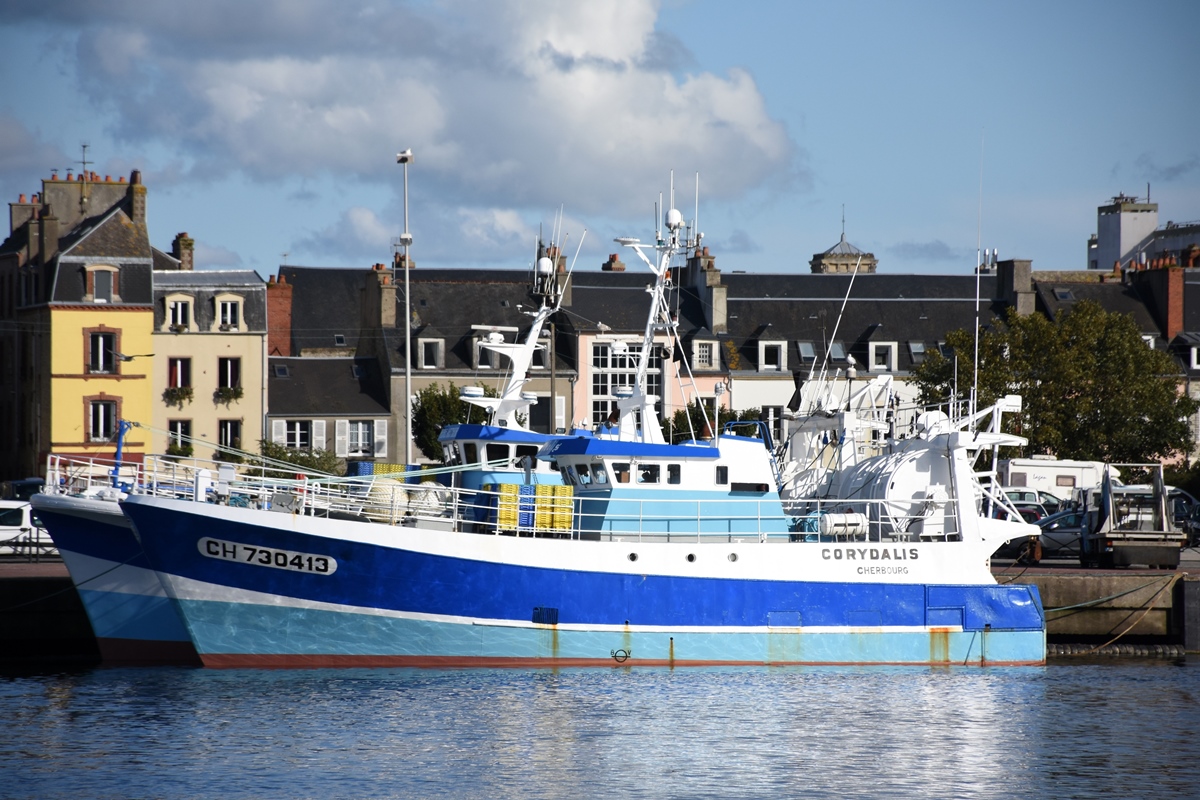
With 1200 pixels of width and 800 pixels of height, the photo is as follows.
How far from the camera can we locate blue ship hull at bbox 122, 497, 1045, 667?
2594cm

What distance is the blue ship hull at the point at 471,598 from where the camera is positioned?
2594cm

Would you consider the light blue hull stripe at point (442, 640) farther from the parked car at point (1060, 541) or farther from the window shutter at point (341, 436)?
the window shutter at point (341, 436)

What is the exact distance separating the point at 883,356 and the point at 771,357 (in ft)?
16.8

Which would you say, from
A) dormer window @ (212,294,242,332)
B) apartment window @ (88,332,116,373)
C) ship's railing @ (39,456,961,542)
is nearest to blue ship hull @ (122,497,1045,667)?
ship's railing @ (39,456,961,542)

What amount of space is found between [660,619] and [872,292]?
4881 cm

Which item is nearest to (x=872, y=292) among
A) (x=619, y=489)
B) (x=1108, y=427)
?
(x=1108, y=427)

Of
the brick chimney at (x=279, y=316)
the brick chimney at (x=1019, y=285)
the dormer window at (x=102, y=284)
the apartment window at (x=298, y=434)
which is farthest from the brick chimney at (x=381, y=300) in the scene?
the brick chimney at (x=1019, y=285)

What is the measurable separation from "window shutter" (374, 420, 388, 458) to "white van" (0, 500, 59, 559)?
80.3 ft

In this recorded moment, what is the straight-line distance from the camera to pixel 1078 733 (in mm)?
23047

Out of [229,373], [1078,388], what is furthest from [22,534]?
[1078,388]

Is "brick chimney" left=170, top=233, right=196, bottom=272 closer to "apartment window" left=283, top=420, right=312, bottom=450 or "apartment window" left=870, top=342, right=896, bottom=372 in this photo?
"apartment window" left=283, top=420, right=312, bottom=450

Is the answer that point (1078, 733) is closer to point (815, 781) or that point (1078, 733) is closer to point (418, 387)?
point (815, 781)

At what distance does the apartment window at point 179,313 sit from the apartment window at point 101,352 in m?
2.68

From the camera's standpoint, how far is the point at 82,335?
55.0m
